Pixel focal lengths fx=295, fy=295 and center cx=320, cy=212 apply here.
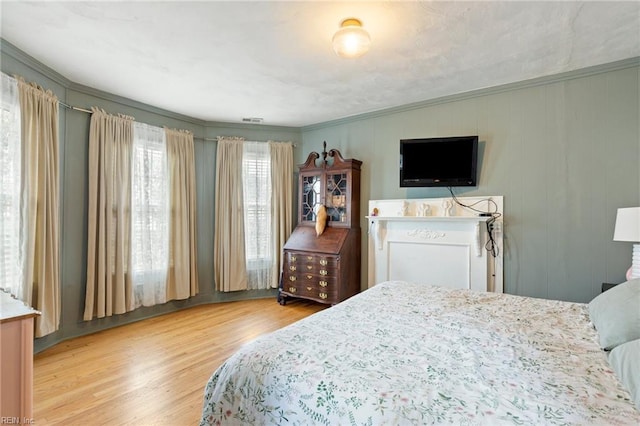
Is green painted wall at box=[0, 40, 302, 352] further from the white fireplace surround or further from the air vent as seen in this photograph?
the white fireplace surround

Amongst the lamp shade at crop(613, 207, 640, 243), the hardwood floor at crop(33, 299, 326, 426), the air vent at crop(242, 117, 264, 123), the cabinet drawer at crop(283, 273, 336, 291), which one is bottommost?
the hardwood floor at crop(33, 299, 326, 426)

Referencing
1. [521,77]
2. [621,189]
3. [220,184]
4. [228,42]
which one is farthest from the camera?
[220,184]

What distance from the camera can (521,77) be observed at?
2.77 meters

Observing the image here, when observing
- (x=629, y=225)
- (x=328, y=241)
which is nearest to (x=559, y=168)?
(x=629, y=225)

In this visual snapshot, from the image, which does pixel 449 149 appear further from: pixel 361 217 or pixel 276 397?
pixel 276 397

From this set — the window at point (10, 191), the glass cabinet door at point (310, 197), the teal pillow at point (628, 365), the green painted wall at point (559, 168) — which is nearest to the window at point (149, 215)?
the window at point (10, 191)

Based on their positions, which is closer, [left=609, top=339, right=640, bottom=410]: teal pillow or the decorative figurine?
[left=609, top=339, right=640, bottom=410]: teal pillow

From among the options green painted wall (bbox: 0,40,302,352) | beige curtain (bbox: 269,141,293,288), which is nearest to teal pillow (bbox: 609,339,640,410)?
beige curtain (bbox: 269,141,293,288)

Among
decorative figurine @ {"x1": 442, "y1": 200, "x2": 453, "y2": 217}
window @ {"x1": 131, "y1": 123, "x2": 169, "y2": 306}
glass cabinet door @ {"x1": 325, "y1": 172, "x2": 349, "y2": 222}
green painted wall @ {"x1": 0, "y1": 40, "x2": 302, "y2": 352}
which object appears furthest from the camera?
glass cabinet door @ {"x1": 325, "y1": 172, "x2": 349, "y2": 222}

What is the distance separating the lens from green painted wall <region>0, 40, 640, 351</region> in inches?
97.6

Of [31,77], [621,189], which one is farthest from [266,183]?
[621,189]

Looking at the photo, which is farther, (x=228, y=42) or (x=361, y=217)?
(x=361, y=217)

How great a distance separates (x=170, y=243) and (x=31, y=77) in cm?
200

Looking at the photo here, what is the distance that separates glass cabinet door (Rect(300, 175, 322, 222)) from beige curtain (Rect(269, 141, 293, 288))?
10.1 inches
